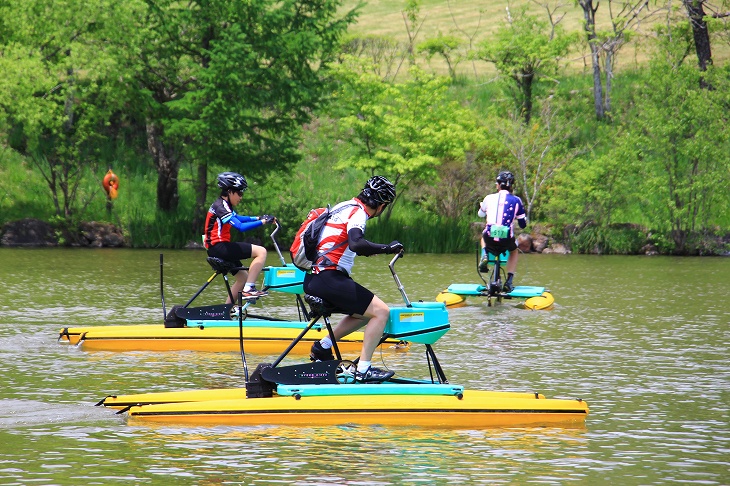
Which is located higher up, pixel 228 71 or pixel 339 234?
pixel 228 71

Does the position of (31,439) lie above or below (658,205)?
below

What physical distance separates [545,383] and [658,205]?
26.6 m

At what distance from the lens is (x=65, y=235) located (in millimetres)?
36312

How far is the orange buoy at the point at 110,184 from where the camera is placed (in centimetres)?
3781

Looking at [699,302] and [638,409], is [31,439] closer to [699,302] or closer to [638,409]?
[638,409]

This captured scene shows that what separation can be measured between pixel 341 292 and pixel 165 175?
29.4 m

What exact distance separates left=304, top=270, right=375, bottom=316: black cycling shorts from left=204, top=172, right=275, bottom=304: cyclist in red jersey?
4.42 m

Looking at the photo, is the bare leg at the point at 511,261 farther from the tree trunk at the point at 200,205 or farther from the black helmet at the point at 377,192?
the tree trunk at the point at 200,205

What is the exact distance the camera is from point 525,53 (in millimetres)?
43875

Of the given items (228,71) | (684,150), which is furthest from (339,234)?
(684,150)

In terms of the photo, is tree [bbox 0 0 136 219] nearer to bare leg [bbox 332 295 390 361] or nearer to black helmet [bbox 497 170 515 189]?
black helmet [bbox 497 170 515 189]

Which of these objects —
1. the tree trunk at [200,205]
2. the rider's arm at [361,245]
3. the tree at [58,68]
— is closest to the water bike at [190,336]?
the rider's arm at [361,245]

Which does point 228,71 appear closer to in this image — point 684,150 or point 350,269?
point 684,150

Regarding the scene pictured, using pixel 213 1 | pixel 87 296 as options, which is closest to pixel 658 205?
pixel 213 1
